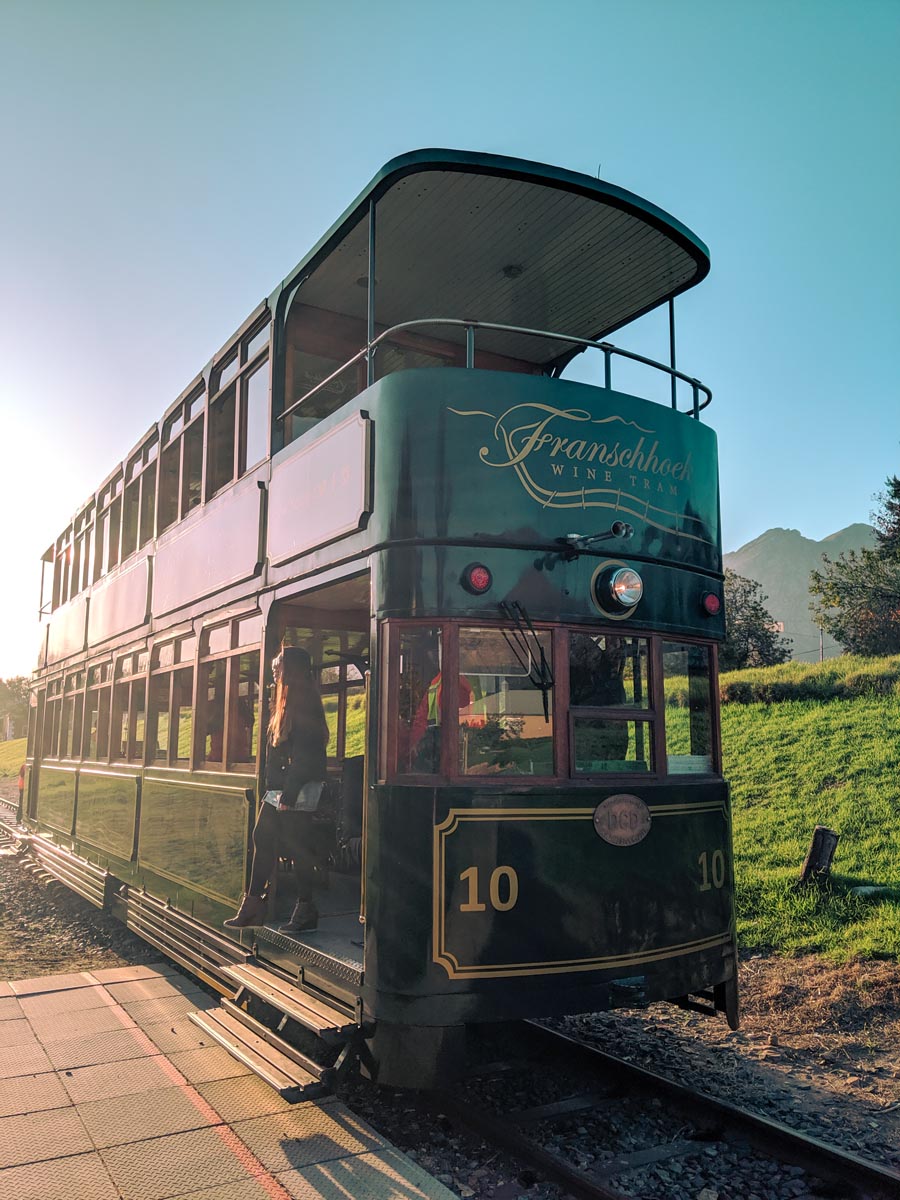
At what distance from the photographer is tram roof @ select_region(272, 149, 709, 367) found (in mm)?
5359

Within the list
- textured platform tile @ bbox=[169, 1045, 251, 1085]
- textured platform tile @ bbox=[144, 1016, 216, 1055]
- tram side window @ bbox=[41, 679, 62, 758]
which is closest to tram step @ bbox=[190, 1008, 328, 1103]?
textured platform tile @ bbox=[169, 1045, 251, 1085]

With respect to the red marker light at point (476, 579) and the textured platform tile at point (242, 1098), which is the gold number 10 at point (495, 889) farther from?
the textured platform tile at point (242, 1098)

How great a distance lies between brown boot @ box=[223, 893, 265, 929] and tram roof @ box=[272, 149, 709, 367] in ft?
12.8

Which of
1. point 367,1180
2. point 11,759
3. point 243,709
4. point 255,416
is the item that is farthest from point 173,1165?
point 11,759

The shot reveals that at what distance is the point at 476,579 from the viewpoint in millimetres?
4672

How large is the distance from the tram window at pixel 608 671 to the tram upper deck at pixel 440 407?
0.37 meters

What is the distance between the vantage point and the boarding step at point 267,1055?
423 cm

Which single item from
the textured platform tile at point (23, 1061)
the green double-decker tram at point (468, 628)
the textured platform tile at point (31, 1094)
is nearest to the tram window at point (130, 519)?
the green double-decker tram at point (468, 628)

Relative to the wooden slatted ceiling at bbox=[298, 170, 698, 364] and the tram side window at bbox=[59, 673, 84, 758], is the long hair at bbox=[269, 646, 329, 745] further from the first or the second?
the tram side window at bbox=[59, 673, 84, 758]

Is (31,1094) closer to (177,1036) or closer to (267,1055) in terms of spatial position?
(177,1036)

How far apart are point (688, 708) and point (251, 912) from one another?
285 cm

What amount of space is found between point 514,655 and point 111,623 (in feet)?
22.9

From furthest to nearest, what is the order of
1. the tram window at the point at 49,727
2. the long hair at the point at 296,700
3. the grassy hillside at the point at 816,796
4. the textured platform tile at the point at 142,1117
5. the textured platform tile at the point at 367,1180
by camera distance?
the tram window at the point at 49,727 < the grassy hillside at the point at 816,796 < the long hair at the point at 296,700 < the textured platform tile at the point at 142,1117 < the textured platform tile at the point at 367,1180

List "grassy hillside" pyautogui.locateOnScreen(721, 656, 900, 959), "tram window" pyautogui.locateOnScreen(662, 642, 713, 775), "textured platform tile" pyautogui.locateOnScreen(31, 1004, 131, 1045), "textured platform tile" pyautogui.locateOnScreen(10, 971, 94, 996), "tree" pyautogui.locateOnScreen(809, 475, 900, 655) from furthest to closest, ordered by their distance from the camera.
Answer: "tree" pyautogui.locateOnScreen(809, 475, 900, 655) < "grassy hillside" pyautogui.locateOnScreen(721, 656, 900, 959) < "textured platform tile" pyautogui.locateOnScreen(10, 971, 94, 996) < "textured platform tile" pyautogui.locateOnScreen(31, 1004, 131, 1045) < "tram window" pyautogui.locateOnScreen(662, 642, 713, 775)
